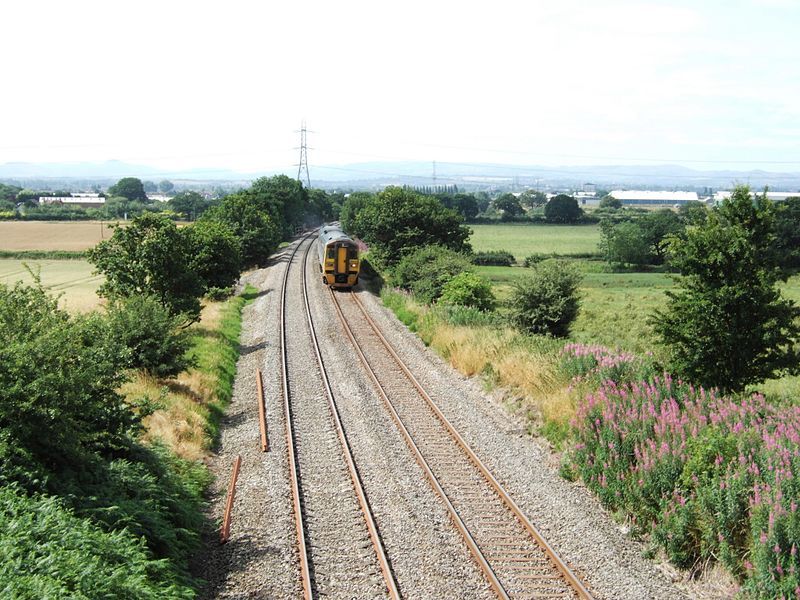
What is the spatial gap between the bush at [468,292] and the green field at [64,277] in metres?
21.1

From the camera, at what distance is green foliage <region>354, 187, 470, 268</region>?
4044 cm

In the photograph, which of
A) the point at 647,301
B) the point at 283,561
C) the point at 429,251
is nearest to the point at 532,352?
the point at 283,561

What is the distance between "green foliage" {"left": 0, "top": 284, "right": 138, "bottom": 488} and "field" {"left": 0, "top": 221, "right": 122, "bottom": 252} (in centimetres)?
5689

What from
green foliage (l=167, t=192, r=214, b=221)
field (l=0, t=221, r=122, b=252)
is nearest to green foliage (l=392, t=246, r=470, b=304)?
field (l=0, t=221, r=122, b=252)

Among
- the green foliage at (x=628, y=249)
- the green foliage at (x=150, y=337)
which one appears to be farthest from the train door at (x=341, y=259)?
the green foliage at (x=628, y=249)

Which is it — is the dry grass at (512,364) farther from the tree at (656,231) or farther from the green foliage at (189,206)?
the green foliage at (189,206)

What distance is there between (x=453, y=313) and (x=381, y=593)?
16.9 metres

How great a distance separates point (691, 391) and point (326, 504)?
6.84 meters

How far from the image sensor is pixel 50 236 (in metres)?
82.4

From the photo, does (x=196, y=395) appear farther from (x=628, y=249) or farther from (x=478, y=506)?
(x=628, y=249)

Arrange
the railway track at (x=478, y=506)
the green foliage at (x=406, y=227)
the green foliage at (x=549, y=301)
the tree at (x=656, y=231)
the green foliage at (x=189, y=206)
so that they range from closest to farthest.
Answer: the railway track at (x=478, y=506) → the green foliage at (x=549, y=301) → the green foliage at (x=406, y=227) → the tree at (x=656, y=231) → the green foliage at (x=189, y=206)

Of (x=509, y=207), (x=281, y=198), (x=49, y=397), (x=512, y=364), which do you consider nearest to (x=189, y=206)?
(x=281, y=198)

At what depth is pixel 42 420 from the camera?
8578mm

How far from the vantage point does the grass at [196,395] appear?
516 inches
